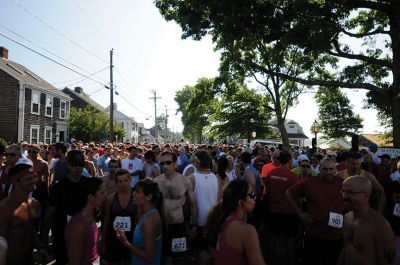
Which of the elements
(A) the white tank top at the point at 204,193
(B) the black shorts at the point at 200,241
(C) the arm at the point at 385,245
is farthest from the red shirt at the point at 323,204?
(C) the arm at the point at 385,245

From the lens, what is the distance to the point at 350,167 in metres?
6.24

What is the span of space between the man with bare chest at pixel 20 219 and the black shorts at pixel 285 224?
150 inches

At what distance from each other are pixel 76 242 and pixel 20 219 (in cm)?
82

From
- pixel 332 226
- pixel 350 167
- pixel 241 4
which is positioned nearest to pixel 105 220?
pixel 332 226

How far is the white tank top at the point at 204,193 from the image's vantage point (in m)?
5.49

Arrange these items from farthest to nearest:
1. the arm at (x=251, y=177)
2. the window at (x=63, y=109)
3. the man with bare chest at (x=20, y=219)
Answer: the window at (x=63, y=109) → the arm at (x=251, y=177) → the man with bare chest at (x=20, y=219)

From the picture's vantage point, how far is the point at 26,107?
29469 millimetres

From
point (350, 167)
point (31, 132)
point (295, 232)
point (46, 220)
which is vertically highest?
point (31, 132)

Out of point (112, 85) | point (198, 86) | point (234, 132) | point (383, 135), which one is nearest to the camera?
point (112, 85)

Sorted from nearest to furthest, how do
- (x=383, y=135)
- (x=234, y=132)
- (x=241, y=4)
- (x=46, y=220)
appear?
1. (x=46, y=220)
2. (x=241, y=4)
3. (x=234, y=132)
4. (x=383, y=135)

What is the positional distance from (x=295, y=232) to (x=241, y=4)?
968cm

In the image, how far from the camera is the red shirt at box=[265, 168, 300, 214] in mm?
6164

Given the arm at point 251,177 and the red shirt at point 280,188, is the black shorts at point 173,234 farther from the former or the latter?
the arm at point 251,177

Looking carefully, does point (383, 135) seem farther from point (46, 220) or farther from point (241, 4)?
point (46, 220)
